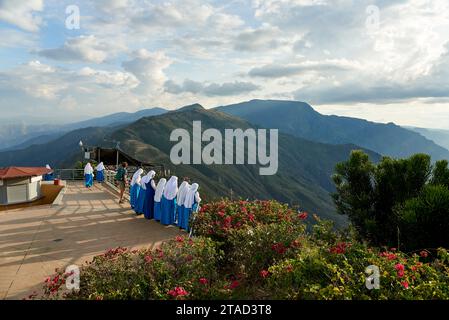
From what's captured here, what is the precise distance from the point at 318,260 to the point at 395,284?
0.84m

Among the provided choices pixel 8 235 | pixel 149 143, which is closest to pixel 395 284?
pixel 8 235

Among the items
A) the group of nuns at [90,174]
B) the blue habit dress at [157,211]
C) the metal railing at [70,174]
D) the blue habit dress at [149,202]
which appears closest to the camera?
the blue habit dress at [157,211]

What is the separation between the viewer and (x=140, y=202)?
38.3ft

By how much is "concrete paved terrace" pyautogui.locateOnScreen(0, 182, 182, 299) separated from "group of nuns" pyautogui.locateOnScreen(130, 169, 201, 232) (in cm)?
28

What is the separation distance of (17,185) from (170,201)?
775cm

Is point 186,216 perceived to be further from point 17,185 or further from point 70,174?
point 70,174

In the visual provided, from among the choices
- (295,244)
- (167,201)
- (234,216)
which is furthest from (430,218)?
(167,201)

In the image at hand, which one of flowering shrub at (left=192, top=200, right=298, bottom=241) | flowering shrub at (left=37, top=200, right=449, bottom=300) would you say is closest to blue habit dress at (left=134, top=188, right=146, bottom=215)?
flowering shrub at (left=192, top=200, right=298, bottom=241)

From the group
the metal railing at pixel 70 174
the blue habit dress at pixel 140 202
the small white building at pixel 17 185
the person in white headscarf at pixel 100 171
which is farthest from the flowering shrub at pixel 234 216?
the metal railing at pixel 70 174

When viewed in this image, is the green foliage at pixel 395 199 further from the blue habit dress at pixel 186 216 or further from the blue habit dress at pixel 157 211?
the blue habit dress at pixel 157 211

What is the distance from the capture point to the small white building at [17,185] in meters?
14.1

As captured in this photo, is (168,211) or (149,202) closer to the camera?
(168,211)

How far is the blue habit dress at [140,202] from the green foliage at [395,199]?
18.9ft

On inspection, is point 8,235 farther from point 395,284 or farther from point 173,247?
point 395,284
